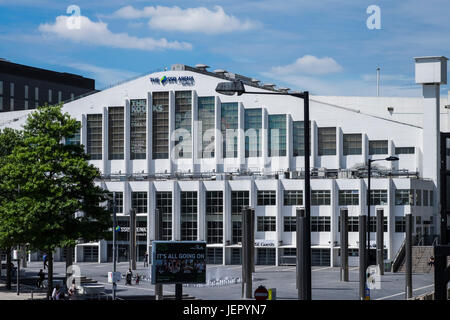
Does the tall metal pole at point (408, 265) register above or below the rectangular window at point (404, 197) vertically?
below

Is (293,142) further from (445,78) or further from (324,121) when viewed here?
(445,78)

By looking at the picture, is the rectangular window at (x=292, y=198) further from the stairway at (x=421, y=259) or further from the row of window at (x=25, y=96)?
the row of window at (x=25, y=96)

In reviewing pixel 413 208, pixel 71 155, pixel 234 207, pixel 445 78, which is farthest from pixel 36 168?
pixel 445 78

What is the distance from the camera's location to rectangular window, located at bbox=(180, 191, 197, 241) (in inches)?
3625

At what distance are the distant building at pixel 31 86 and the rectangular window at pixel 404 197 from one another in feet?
253

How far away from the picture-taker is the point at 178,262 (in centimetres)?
3297

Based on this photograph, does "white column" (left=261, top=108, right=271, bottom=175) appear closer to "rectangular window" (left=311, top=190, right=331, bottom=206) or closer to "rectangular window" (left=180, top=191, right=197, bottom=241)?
"rectangular window" (left=311, top=190, right=331, bottom=206)

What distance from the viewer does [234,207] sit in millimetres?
90938

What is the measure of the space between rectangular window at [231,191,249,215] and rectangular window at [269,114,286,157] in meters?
6.93

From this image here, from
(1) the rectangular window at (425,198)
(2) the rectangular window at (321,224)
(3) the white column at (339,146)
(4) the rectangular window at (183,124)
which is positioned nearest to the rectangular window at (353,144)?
(3) the white column at (339,146)

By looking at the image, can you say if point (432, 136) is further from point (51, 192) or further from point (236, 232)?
point (51, 192)

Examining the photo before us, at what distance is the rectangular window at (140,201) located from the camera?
94.8 metres

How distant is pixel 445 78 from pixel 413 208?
17.6m

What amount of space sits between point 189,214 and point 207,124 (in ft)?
39.5
